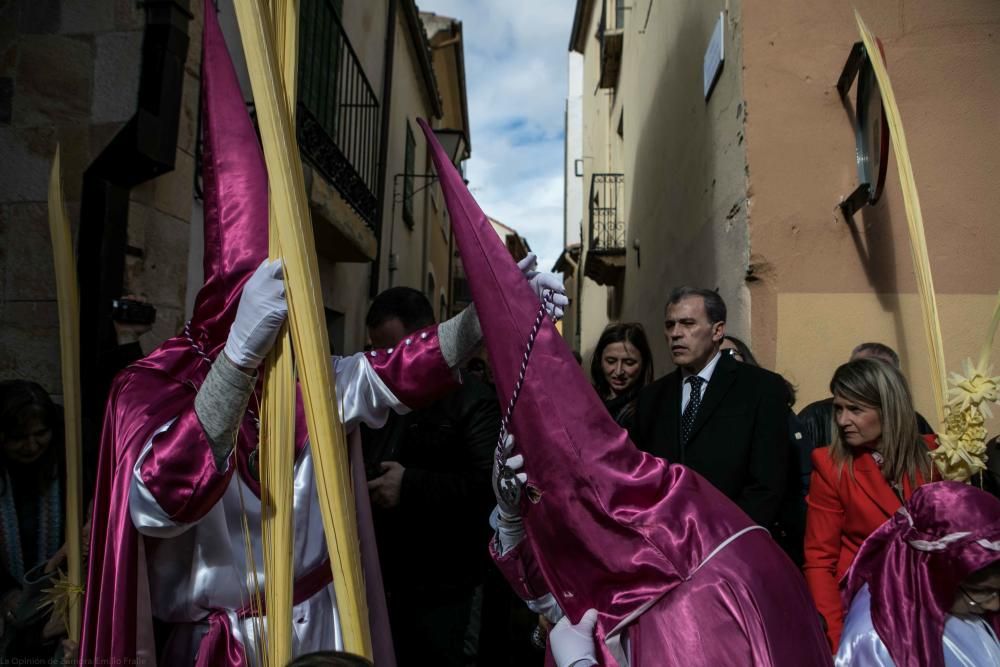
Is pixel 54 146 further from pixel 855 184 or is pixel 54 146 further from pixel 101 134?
pixel 855 184

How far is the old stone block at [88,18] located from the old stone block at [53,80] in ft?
0.16

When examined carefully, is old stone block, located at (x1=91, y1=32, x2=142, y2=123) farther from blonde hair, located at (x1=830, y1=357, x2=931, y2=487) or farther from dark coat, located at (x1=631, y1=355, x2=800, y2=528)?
blonde hair, located at (x1=830, y1=357, x2=931, y2=487)

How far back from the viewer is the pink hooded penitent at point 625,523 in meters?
1.30

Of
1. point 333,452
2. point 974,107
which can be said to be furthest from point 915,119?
point 333,452

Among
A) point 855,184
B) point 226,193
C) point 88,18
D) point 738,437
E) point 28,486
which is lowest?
point 28,486

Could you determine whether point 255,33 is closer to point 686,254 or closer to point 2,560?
point 2,560

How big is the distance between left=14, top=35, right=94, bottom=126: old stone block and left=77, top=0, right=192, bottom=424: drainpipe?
0.31m

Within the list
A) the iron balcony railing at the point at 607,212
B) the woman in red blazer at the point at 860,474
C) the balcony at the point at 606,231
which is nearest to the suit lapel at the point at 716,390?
the woman in red blazer at the point at 860,474

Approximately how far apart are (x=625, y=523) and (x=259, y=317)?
0.72 metres

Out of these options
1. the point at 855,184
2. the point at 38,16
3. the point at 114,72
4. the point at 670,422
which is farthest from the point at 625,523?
the point at 855,184

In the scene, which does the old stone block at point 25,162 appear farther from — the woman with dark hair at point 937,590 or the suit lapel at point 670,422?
the woman with dark hair at point 937,590

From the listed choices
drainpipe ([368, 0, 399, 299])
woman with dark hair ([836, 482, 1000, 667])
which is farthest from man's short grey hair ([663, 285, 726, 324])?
drainpipe ([368, 0, 399, 299])

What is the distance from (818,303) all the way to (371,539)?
339 centimetres

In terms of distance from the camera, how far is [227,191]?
1.70 metres
